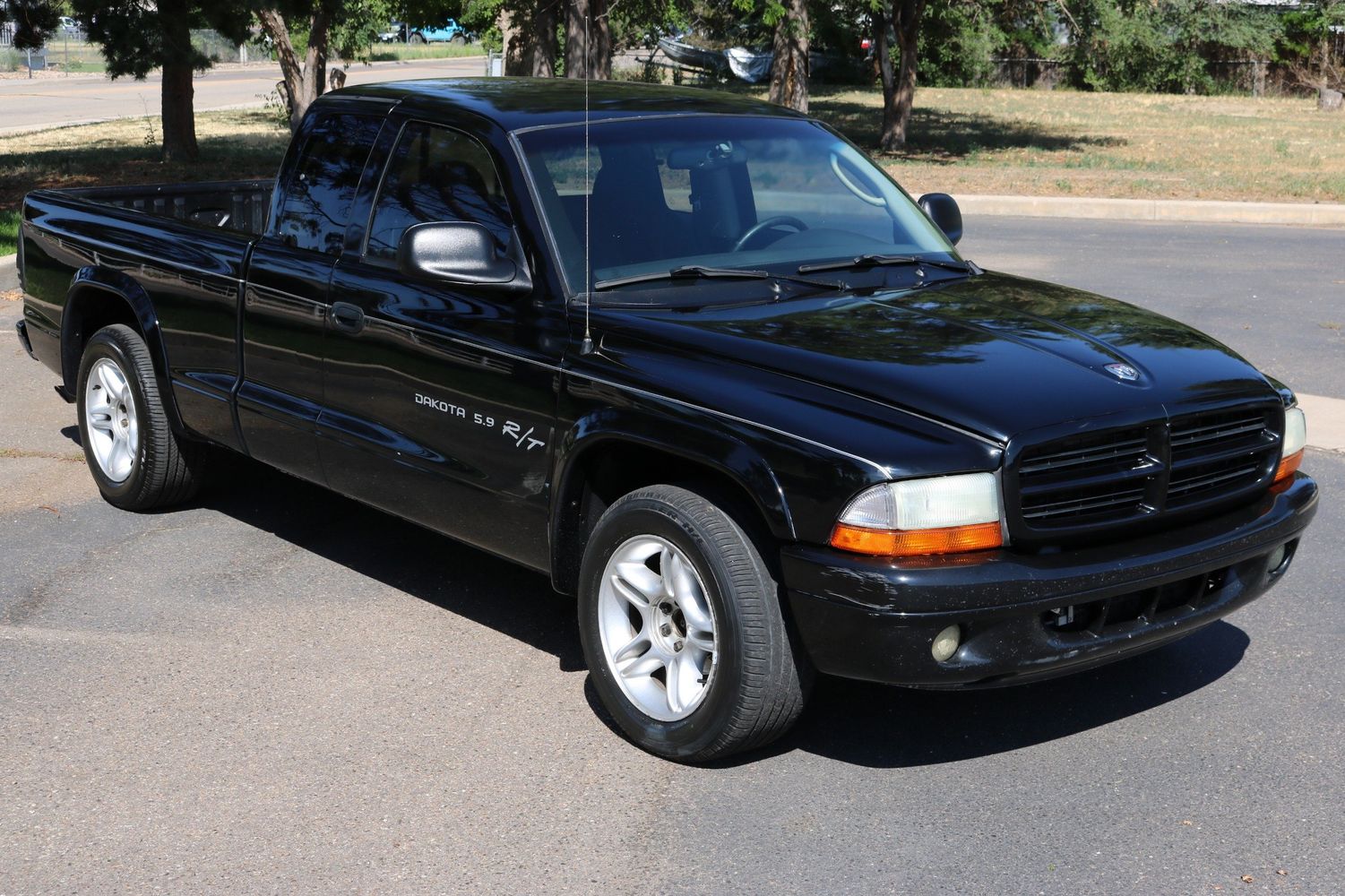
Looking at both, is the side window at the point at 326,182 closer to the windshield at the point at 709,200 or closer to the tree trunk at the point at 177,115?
the windshield at the point at 709,200

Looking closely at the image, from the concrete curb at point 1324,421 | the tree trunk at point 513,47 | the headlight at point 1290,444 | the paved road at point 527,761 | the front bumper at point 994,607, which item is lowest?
the paved road at point 527,761

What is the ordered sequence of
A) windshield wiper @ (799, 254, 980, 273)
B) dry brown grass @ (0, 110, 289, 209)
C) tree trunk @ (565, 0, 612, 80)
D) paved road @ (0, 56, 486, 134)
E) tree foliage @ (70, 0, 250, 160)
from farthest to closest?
paved road @ (0, 56, 486, 134) → tree trunk @ (565, 0, 612, 80) → dry brown grass @ (0, 110, 289, 209) → tree foliage @ (70, 0, 250, 160) → windshield wiper @ (799, 254, 980, 273)

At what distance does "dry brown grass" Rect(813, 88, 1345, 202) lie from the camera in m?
21.0

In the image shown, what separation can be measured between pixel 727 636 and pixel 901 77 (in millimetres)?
23646

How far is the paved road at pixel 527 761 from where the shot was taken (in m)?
3.73

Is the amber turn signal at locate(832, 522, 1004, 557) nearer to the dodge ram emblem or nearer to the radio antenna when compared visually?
the dodge ram emblem

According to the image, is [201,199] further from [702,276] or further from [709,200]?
[702,276]

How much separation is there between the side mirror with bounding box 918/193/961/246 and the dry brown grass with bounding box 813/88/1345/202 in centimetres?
1467

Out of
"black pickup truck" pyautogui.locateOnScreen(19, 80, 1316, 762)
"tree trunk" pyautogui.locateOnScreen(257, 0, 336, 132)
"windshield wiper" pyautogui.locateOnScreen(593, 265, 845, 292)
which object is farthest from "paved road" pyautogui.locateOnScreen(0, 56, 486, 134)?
"windshield wiper" pyautogui.locateOnScreen(593, 265, 845, 292)

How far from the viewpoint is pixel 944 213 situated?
19.7 ft

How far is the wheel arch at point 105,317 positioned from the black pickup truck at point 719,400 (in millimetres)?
128

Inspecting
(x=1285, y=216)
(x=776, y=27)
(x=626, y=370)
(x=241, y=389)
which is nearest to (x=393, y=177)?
(x=241, y=389)

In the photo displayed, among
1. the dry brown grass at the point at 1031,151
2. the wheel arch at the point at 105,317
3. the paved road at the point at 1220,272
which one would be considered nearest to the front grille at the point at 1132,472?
the wheel arch at the point at 105,317

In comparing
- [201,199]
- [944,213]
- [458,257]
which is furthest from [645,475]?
[201,199]
